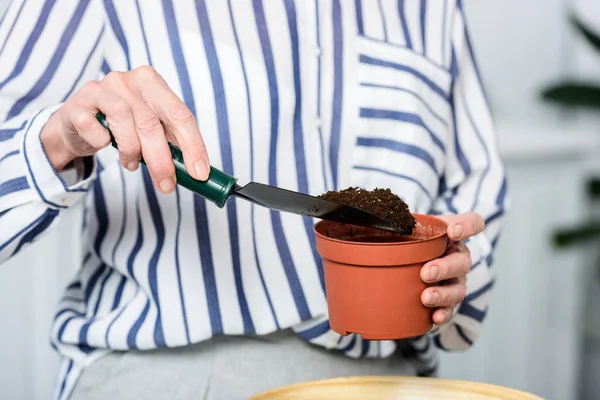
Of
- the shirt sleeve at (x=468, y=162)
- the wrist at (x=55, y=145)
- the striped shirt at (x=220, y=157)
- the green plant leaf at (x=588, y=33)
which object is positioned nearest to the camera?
the wrist at (x=55, y=145)

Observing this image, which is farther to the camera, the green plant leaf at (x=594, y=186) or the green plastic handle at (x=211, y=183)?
the green plant leaf at (x=594, y=186)

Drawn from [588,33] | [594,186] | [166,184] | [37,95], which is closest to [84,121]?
[166,184]

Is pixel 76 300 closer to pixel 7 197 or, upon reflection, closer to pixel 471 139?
pixel 7 197

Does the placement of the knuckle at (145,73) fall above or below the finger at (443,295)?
above

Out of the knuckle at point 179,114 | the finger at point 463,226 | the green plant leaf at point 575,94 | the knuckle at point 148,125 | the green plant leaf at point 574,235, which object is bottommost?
the green plant leaf at point 574,235

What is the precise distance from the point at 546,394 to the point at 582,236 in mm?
533

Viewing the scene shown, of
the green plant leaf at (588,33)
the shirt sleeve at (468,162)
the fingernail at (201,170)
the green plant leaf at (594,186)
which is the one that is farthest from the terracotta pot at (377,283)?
the green plant leaf at (594,186)

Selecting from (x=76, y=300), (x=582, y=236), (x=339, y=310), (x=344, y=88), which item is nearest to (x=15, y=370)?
(x=76, y=300)

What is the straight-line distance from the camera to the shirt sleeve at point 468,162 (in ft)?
3.72

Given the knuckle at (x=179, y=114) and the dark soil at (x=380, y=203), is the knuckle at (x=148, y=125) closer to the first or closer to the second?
the knuckle at (x=179, y=114)

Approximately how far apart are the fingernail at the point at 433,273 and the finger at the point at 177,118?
23 cm

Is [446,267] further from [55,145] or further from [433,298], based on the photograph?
[55,145]

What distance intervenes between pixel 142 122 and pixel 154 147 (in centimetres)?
3

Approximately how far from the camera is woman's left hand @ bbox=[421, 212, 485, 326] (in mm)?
743
